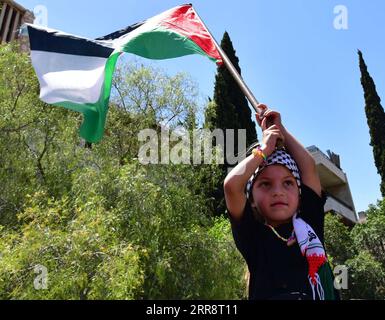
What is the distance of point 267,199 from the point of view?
119 inches

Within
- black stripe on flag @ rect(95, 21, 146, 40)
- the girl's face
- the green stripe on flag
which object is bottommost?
the girl's face

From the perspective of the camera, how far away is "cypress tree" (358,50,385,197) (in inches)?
1090

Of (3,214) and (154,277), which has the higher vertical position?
(3,214)

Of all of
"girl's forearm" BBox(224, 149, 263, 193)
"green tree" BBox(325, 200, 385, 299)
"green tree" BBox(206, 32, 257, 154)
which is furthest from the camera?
"green tree" BBox(206, 32, 257, 154)

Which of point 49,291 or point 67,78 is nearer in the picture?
point 67,78

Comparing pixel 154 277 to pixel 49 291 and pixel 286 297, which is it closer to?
pixel 49 291

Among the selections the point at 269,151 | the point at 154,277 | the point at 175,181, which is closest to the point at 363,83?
the point at 175,181

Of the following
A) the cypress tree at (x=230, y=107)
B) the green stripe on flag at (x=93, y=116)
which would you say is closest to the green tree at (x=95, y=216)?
the green stripe on flag at (x=93, y=116)

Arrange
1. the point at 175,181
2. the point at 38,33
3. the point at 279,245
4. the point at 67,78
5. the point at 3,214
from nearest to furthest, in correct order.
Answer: the point at 279,245, the point at 67,78, the point at 38,33, the point at 3,214, the point at 175,181

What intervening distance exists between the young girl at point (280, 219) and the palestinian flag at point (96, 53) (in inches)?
65.5

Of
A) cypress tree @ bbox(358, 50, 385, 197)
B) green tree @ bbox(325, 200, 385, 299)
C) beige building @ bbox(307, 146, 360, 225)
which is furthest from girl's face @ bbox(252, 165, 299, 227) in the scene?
beige building @ bbox(307, 146, 360, 225)

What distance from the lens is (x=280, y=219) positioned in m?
2.98

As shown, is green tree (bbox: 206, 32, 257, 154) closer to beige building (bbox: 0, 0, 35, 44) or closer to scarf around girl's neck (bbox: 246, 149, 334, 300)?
beige building (bbox: 0, 0, 35, 44)

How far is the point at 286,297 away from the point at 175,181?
7940mm
